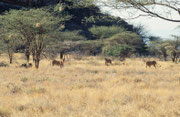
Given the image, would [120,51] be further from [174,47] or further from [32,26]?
[32,26]

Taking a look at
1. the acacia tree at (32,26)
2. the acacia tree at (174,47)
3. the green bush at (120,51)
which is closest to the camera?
the acacia tree at (32,26)

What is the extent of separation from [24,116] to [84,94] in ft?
8.89

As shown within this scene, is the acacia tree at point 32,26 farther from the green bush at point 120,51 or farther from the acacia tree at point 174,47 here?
the acacia tree at point 174,47

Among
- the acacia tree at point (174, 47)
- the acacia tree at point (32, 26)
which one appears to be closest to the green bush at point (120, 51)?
the acacia tree at point (174, 47)

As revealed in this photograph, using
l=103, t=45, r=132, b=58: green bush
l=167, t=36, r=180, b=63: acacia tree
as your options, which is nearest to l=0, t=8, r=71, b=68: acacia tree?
l=103, t=45, r=132, b=58: green bush

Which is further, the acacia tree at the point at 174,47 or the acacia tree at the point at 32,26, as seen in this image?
the acacia tree at the point at 174,47

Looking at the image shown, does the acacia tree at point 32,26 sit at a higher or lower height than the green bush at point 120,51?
higher

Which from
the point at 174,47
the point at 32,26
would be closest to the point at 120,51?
the point at 174,47

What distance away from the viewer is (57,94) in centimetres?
788

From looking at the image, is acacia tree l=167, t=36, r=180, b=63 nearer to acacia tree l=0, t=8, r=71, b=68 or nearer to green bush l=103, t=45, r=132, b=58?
green bush l=103, t=45, r=132, b=58

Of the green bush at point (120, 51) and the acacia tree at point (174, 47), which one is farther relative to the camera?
the acacia tree at point (174, 47)

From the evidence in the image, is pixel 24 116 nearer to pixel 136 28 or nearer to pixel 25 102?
pixel 25 102

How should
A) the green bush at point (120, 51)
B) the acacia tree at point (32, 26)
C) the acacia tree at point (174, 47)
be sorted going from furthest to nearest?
the acacia tree at point (174, 47)
the green bush at point (120, 51)
the acacia tree at point (32, 26)

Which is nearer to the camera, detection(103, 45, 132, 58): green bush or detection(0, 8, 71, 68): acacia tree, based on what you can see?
detection(0, 8, 71, 68): acacia tree
